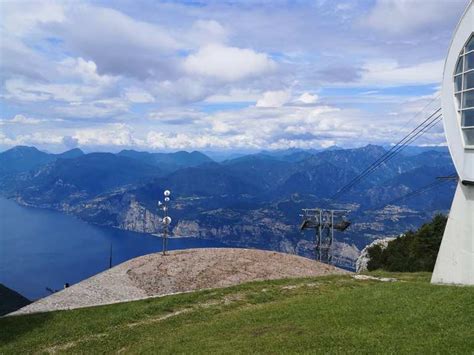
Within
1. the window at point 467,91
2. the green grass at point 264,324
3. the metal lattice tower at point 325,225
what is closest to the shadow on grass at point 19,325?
the green grass at point 264,324

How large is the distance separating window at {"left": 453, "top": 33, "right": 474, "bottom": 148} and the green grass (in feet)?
27.0

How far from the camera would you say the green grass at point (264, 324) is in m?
12.4

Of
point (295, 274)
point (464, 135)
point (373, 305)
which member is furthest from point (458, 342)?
point (295, 274)

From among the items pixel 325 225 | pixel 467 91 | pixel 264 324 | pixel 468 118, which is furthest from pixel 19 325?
pixel 325 225

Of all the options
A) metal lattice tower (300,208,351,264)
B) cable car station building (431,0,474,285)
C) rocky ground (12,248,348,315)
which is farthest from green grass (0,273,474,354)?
metal lattice tower (300,208,351,264)

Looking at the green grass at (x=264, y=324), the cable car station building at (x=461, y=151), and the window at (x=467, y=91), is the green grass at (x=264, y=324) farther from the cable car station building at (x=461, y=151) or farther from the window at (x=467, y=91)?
the window at (x=467, y=91)

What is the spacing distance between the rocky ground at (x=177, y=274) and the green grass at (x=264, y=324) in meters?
2.73

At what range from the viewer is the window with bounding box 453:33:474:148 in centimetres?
2227

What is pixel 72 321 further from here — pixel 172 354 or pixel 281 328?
pixel 281 328

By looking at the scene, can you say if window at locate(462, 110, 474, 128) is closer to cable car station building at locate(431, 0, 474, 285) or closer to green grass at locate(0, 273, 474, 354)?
cable car station building at locate(431, 0, 474, 285)

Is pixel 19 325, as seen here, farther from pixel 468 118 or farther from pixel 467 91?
pixel 467 91

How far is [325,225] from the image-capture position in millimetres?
52094

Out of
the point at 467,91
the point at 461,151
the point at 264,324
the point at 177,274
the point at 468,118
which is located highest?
the point at 467,91

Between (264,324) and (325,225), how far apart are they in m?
36.9
